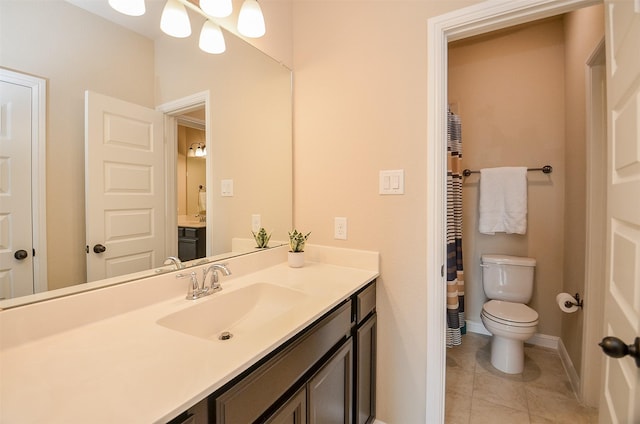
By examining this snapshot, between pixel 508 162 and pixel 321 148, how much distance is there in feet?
5.99

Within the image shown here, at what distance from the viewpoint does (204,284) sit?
44.7 inches

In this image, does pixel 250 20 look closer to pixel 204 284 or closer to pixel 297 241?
pixel 297 241

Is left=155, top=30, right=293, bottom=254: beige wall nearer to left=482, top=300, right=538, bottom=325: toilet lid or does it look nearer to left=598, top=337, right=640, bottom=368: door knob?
left=598, top=337, right=640, bottom=368: door knob

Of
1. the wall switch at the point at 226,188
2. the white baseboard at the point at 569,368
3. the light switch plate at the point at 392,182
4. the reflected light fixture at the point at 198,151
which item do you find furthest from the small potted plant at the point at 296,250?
the white baseboard at the point at 569,368

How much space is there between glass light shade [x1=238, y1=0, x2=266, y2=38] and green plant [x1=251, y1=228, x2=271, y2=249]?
3.38 feet

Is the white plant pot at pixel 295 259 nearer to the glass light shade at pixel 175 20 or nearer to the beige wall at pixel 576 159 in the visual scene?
the glass light shade at pixel 175 20

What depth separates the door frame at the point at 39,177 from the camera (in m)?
0.76

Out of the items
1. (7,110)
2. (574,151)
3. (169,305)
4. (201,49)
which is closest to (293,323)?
(169,305)

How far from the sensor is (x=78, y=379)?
0.57 metres

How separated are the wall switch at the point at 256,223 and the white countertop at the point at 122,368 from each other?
68cm

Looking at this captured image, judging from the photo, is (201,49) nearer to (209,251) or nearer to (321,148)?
(321,148)

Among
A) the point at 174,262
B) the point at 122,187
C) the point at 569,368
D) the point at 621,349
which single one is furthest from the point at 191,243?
the point at 569,368

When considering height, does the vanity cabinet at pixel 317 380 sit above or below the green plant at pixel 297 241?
below

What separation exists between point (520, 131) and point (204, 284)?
271 centimetres
